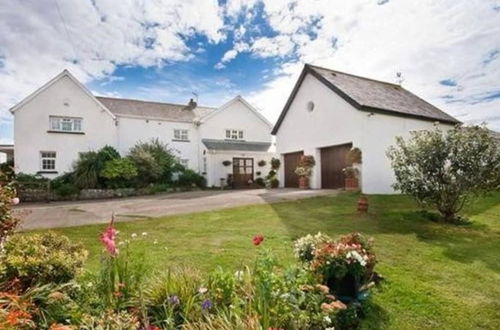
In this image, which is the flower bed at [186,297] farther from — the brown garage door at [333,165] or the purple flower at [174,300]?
the brown garage door at [333,165]

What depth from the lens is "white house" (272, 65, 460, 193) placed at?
49.8 feet

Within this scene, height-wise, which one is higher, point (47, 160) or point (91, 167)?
point (47, 160)

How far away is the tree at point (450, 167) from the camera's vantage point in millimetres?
8523

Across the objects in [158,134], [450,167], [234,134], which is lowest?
[450,167]

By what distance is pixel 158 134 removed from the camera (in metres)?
24.9

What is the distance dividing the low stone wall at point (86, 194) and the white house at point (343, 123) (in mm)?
9488

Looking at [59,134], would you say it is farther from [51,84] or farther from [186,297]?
[186,297]

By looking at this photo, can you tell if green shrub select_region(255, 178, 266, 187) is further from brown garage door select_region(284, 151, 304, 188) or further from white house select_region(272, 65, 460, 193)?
brown garage door select_region(284, 151, 304, 188)

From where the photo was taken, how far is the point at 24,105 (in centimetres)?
2050

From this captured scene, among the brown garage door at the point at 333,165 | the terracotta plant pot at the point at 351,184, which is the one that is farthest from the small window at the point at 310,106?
the terracotta plant pot at the point at 351,184

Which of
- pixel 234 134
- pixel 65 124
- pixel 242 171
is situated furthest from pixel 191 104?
pixel 65 124

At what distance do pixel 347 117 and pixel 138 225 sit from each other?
11855mm

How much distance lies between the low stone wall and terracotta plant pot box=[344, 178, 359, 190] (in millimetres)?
12393

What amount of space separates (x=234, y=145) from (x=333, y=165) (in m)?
11.7
